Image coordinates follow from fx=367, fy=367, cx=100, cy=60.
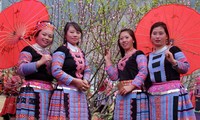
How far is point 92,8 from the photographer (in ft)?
20.2

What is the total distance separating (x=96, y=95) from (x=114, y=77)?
1.91 m

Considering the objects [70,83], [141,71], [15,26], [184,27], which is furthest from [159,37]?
[15,26]

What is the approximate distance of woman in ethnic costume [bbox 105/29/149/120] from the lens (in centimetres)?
411

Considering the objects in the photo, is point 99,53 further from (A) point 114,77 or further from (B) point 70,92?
(B) point 70,92

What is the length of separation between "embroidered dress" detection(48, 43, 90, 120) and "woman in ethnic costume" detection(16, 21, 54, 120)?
0.12 metres

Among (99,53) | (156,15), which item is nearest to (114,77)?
(156,15)

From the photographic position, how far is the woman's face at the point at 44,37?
14.3 feet

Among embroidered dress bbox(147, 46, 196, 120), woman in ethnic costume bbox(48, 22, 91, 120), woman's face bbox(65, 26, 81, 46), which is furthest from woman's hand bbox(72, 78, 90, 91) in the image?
embroidered dress bbox(147, 46, 196, 120)

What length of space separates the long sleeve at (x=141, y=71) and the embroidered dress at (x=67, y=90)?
1.99ft

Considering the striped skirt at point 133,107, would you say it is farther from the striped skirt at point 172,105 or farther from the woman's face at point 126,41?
the woman's face at point 126,41

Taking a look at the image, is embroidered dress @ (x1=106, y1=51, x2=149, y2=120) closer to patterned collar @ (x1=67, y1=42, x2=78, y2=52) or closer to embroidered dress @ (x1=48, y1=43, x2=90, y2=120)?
embroidered dress @ (x1=48, y1=43, x2=90, y2=120)

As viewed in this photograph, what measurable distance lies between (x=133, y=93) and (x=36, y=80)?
1124 millimetres

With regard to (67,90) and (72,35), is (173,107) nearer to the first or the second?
(67,90)

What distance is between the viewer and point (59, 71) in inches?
159
